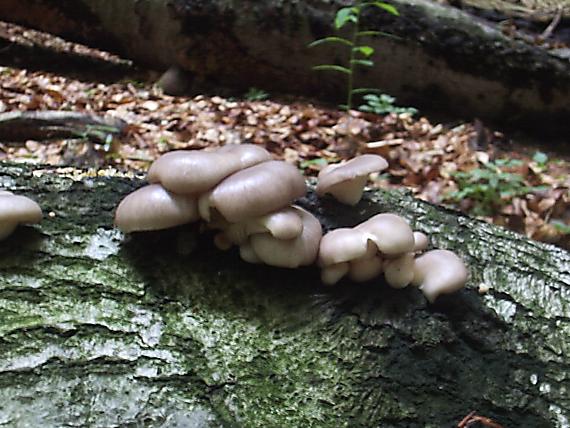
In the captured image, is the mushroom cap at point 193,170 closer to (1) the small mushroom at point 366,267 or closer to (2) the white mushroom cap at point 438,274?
(1) the small mushroom at point 366,267

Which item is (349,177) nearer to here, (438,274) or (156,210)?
(438,274)

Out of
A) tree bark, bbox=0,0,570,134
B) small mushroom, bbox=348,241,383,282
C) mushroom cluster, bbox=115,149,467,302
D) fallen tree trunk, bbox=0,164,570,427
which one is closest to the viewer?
fallen tree trunk, bbox=0,164,570,427

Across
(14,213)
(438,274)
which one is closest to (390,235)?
(438,274)

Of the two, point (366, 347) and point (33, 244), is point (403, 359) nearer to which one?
point (366, 347)

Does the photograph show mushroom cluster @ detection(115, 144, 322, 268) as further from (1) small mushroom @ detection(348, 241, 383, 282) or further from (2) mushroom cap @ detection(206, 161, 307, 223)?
(1) small mushroom @ detection(348, 241, 383, 282)

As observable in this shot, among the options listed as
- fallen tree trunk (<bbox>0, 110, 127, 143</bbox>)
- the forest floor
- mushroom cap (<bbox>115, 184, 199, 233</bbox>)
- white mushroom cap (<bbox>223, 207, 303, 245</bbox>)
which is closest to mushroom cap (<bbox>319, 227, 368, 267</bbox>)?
white mushroom cap (<bbox>223, 207, 303, 245</bbox>)
